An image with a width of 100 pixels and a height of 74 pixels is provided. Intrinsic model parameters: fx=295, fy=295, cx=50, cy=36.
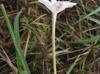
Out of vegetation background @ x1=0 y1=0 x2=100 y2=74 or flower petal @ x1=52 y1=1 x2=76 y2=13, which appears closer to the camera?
flower petal @ x1=52 y1=1 x2=76 y2=13

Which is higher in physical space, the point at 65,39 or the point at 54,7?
the point at 54,7

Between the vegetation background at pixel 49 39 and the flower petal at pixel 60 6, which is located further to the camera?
the vegetation background at pixel 49 39

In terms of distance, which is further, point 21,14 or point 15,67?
point 21,14

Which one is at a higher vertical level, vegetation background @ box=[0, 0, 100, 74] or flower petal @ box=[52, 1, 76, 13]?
flower petal @ box=[52, 1, 76, 13]

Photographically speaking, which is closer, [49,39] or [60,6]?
[60,6]

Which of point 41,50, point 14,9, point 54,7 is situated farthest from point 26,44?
point 54,7

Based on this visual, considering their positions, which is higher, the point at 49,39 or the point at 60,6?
the point at 60,6

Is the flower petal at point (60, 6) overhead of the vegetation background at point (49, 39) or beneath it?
overhead

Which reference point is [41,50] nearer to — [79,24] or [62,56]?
[62,56]
